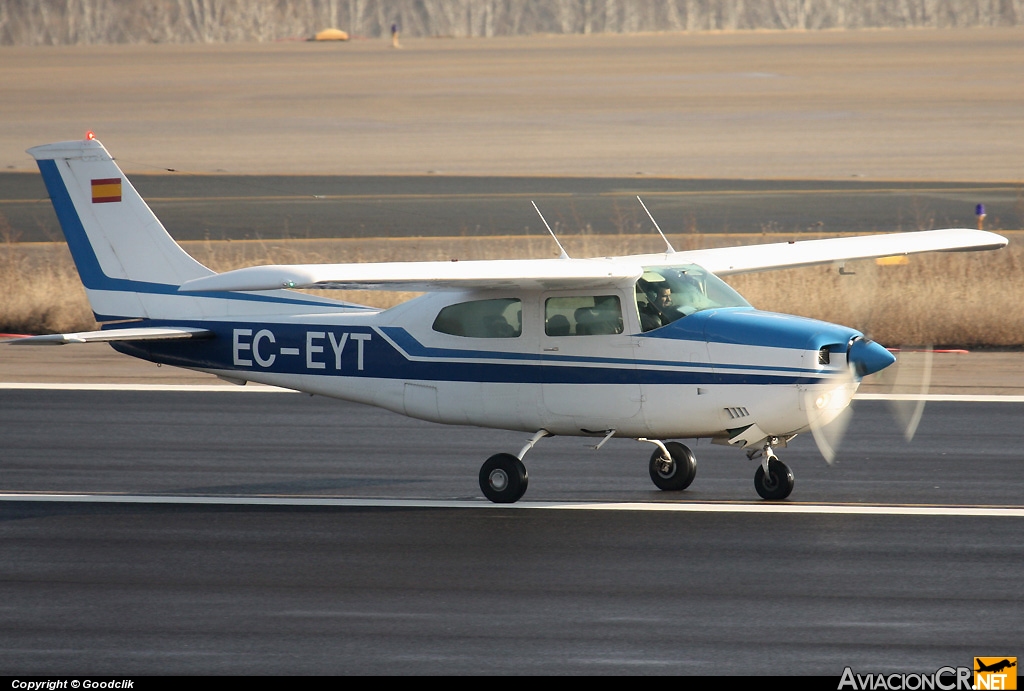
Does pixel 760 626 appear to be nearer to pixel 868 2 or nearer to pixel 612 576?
pixel 612 576

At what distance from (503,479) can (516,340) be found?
1155 mm

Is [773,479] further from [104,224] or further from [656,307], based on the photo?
[104,224]

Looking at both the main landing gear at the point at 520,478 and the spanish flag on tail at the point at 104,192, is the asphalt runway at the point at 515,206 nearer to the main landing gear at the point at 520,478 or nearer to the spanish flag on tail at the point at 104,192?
the spanish flag on tail at the point at 104,192

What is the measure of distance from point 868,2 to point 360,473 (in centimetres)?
15216

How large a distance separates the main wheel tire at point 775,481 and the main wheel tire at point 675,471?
2.40 ft

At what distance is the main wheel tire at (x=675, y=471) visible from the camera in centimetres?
1279

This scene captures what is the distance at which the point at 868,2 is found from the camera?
156 metres

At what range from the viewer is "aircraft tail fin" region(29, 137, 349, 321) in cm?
1388

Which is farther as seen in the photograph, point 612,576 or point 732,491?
point 732,491

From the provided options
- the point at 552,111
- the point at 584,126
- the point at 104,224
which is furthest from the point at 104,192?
the point at 552,111

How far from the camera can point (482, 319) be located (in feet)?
40.6

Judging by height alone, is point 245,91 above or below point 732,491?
above

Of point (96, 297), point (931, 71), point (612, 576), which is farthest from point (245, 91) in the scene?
point (612, 576)

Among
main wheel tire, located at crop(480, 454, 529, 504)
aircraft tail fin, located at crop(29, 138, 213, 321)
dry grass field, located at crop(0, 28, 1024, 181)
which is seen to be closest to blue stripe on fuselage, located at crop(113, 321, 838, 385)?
aircraft tail fin, located at crop(29, 138, 213, 321)
